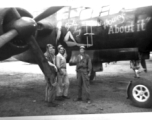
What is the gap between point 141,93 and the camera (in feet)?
16.8

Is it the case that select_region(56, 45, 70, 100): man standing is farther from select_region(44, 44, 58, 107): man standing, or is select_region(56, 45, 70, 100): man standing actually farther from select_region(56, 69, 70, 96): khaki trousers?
select_region(44, 44, 58, 107): man standing

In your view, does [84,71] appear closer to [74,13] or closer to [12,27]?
[74,13]

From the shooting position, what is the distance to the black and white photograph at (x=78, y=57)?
5.02 m

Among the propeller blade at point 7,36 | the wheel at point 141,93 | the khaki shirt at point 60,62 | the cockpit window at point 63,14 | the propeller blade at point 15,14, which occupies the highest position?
the propeller blade at point 15,14

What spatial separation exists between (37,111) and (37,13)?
2.91m

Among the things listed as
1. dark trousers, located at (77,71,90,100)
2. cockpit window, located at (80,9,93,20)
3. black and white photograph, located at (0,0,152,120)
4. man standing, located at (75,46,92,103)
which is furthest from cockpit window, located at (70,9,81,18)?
dark trousers, located at (77,71,90,100)

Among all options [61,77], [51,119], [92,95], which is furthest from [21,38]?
[92,95]

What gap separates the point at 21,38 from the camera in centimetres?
547

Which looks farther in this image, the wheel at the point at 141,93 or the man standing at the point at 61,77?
the man standing at the point at 61,77

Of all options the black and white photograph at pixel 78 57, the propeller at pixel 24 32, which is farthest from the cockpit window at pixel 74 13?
the propeller at pixel 24 32

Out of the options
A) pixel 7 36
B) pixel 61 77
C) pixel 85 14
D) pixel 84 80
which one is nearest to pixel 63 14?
pixel 85 14

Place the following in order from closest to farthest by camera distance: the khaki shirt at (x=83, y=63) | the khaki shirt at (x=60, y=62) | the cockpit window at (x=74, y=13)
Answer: the khaki shirt at (x=83, y=63), the khaki shirt at (x=60, y=62), the cockpit window at (x=74, y=13)

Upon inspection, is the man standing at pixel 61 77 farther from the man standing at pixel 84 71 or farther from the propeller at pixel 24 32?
the man standing at pixel 84 71

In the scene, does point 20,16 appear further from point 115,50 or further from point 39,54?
point 115,50
